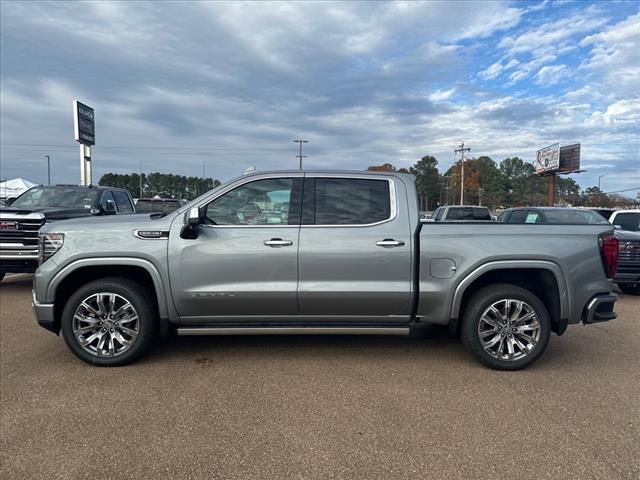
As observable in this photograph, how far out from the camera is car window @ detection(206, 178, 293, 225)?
4383 millimetres

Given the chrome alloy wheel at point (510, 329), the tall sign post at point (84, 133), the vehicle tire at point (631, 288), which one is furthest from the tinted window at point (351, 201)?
the tall sign post at point (84, 133)

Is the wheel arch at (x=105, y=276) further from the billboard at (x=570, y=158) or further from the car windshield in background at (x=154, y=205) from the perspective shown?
the billboard at (x=570, y=158)

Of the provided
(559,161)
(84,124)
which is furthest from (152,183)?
(559,161)

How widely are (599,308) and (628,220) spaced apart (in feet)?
28.8

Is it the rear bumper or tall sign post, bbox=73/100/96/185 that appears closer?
the rear bumper

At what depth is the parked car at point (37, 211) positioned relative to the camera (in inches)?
299

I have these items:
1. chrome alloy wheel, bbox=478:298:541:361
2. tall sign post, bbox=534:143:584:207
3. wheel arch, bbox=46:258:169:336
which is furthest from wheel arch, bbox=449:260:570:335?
tall sign post, bbox=534:143:584:207

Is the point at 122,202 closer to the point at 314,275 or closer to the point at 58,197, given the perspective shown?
the point at 58,197

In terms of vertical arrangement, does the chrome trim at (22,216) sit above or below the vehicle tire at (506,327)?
above

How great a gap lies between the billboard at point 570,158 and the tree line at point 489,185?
46.1m

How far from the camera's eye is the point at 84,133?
25109mm

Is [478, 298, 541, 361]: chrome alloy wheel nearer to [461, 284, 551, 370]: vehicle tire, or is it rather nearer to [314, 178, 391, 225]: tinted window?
[461, 284, 551, 370]: vehicle tire

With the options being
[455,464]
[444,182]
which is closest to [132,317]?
[455,464]

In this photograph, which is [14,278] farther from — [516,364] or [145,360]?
[516,364]
